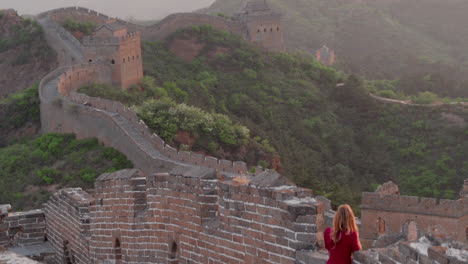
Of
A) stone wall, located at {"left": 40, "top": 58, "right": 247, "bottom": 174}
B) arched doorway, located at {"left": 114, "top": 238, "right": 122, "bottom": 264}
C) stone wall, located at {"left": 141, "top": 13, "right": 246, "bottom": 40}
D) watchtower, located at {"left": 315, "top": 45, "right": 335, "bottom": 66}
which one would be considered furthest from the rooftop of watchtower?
arched doorway, located at {"left": 114, "top": 238, "right": 122, "bottom": 264}

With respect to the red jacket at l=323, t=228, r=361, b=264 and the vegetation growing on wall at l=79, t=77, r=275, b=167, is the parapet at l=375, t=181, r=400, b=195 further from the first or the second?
the red jacket at l=323, t=228, r=361, b=264

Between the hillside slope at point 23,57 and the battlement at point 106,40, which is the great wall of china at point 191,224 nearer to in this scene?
the battlement at point 106,40

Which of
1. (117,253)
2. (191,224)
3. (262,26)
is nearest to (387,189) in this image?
(117,253)

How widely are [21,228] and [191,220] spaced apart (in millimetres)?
6328

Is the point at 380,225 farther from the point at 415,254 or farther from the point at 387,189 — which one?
the point at 415,254

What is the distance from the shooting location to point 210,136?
33.0 metres

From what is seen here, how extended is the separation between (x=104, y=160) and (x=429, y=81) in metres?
40.3

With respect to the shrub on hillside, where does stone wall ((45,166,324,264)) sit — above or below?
above

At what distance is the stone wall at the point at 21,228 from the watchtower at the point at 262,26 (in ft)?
120

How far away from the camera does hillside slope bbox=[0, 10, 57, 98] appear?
4278 centimetres

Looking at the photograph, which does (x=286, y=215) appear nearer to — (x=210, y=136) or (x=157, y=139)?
(x=157, y=139)

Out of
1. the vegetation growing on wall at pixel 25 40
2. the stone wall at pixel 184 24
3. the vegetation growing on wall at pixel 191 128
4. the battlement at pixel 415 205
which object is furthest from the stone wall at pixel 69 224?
the stone wall at pixel 184 24

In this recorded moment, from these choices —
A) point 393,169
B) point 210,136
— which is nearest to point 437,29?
point 393,169

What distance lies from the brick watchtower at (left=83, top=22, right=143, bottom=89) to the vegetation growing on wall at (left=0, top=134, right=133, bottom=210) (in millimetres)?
5278
